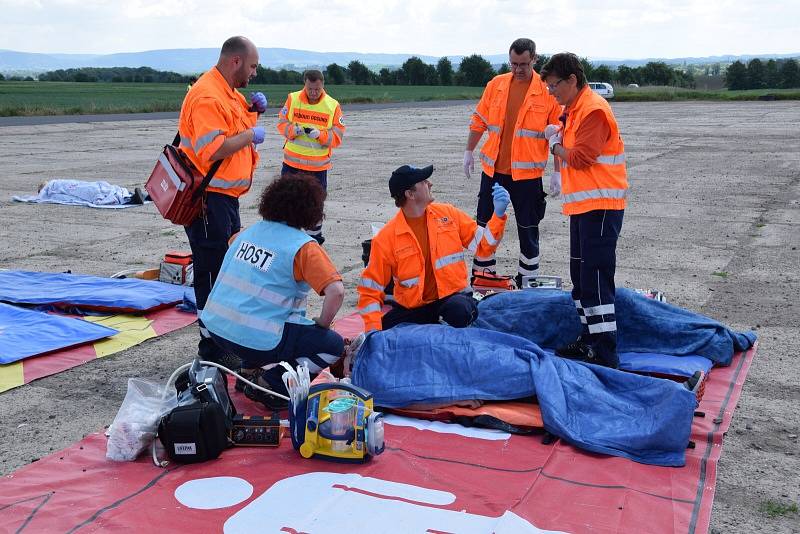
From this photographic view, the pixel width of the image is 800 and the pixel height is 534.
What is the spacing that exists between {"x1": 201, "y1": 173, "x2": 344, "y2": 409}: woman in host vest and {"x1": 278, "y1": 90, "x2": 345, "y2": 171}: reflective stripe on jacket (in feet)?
12.7

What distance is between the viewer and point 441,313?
18.0ft

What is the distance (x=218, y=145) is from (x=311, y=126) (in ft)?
11.1

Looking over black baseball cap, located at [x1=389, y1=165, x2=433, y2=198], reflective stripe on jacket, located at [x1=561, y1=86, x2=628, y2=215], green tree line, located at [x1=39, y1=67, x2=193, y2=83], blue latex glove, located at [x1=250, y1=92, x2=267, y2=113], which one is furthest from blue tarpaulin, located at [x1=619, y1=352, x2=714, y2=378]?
green tree line, located at [x1=39, y1=67, x2=193, y2=83]

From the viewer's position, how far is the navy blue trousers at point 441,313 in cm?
540

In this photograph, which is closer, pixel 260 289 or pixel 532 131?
pixel 260 289

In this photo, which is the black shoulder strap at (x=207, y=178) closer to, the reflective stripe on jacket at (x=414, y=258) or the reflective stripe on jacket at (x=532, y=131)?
the reflective stripe on jacket at (x=414, y=258)

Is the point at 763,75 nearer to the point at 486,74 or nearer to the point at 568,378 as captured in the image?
the point at 486,74

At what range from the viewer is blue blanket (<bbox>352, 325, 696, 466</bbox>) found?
13.8 ft

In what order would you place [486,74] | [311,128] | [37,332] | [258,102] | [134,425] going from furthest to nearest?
1. [486,74]
2. [311,128]
3. [37,332]
4. [258,102]
5. [134,425]

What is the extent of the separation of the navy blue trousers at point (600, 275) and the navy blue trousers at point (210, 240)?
2.32 meters

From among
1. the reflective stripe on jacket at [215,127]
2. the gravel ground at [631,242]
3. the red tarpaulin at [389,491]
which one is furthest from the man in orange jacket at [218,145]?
the red tarpaulin at [389,491]

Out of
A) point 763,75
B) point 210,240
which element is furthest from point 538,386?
point 763,75

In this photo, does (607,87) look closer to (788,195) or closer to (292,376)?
(788,195)

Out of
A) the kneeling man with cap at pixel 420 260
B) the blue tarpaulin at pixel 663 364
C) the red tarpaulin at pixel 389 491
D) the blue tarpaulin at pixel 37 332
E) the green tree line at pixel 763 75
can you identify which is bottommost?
the red tarpaulin at pixel 389 491
